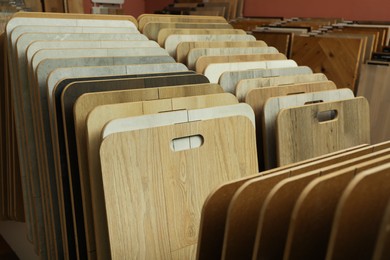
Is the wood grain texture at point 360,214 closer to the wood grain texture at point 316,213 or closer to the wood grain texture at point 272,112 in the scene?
the wood grain texture at point 316,213

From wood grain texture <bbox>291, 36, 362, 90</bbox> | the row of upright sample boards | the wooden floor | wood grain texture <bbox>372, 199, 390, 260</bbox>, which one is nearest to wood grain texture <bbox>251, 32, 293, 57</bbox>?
wood grain texture <bbox>291, 36, 362, 90</bbox>

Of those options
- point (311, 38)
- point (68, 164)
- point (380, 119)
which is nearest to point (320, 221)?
point (68, 164)

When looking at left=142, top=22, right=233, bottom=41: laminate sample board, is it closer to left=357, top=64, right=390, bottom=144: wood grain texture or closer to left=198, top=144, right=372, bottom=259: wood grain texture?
left=357, top=64, right=390, bottom=144: wood grain texture

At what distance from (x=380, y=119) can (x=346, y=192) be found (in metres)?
1.72

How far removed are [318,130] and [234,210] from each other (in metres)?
0.62

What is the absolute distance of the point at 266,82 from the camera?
1124mm

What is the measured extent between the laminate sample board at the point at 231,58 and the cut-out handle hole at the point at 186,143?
378 mm

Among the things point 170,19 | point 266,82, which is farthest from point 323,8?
point 266,82

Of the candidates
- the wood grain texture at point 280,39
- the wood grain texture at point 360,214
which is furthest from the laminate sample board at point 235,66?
the wood grain texture at point 280,39

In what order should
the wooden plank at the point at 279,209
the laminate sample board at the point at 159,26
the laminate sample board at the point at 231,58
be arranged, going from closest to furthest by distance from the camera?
the wooden plank at the point at 279,209
the laminate sample board at the point at 231,58
the laminate sample board at the point at 159,26

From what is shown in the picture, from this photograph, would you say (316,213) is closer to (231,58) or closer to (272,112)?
(272,112)

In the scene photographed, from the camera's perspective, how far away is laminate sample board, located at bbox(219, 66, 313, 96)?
109 centimetres

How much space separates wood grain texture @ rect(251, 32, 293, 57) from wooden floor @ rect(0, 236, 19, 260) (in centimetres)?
176

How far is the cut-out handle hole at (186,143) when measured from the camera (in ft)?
2.64
